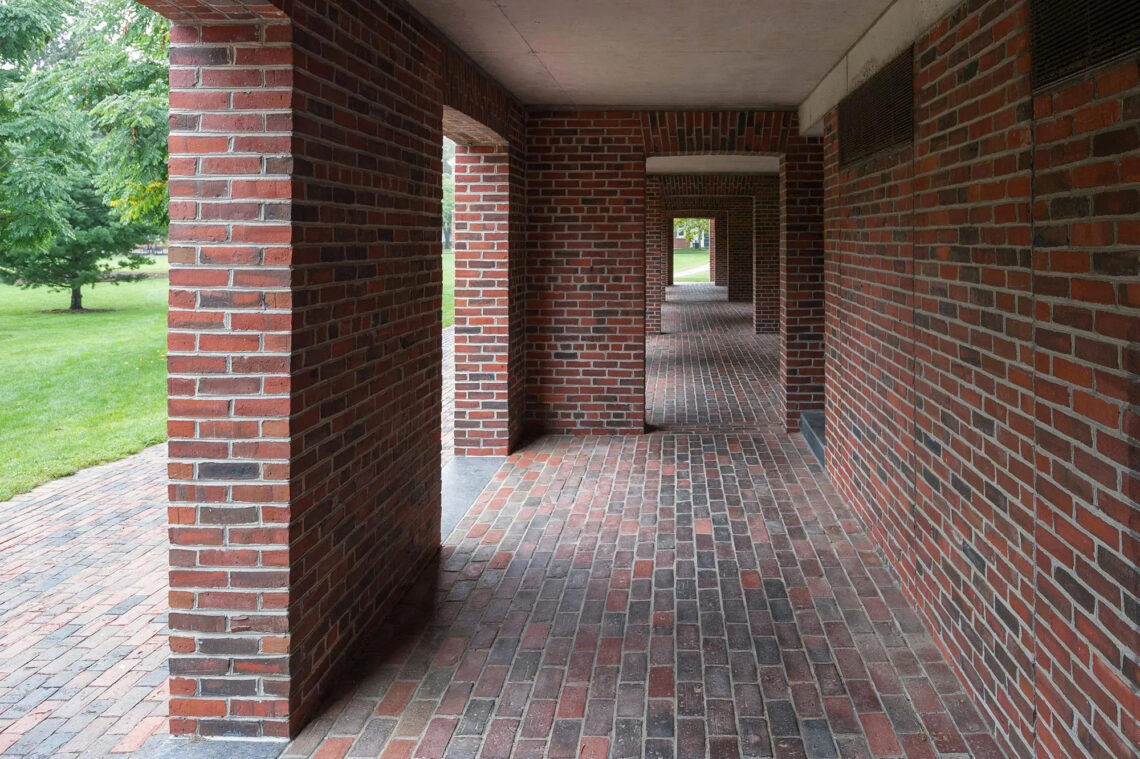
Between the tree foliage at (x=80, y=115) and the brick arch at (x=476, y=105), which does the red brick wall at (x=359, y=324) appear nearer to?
the brick arch at (x=476, y=105)

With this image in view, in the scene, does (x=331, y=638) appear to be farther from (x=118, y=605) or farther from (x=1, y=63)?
(x=1, y=63)

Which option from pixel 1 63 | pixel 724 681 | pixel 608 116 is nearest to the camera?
pixel 724 681

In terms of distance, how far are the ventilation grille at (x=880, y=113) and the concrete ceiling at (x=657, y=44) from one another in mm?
318

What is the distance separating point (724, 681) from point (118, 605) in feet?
8.71

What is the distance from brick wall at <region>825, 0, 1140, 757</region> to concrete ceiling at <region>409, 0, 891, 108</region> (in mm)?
912

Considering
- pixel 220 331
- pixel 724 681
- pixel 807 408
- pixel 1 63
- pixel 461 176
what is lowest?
pixel 724 681

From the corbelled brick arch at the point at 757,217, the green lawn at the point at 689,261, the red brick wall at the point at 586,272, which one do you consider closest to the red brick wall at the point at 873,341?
the red brick wall at the point at 586,272

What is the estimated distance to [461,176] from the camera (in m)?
6.59

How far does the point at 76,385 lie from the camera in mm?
11633

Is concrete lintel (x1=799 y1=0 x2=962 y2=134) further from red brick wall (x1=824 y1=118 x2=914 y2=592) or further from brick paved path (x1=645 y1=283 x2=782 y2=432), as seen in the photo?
brick paved path (x1=645 y1=283 x2=782 y2=432)

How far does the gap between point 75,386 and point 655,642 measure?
35.3 ft

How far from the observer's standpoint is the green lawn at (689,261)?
43.6 meters

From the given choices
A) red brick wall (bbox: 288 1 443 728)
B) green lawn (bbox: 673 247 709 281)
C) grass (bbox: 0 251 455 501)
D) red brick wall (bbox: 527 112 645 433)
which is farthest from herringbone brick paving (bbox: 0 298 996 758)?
green lawn (bbox: 673 247 709 281)

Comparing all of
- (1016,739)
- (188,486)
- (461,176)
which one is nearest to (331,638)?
(188,486)
